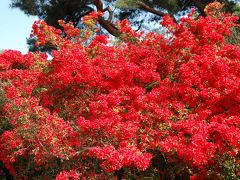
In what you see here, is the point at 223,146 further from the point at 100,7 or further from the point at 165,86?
the point at 100,7

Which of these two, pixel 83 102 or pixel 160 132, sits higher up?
pixel 83 102

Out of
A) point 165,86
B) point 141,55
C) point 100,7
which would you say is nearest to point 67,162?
point 165,86

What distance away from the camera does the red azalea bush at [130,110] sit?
5.44 metres

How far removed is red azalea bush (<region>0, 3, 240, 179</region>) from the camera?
544cm

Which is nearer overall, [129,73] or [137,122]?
[137,122]

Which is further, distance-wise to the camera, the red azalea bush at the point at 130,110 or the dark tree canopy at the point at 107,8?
the dark tree canopy at the point at 107,8

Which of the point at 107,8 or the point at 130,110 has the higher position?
the point at 107,8

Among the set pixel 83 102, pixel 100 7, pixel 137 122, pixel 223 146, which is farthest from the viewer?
pixel 100 7

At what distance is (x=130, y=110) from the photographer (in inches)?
241

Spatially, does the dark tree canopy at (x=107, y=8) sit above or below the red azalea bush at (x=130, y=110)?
above

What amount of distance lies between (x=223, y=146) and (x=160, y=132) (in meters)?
0.79

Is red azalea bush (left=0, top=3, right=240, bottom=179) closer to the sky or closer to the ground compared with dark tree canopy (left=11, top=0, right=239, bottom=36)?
closer to the ground

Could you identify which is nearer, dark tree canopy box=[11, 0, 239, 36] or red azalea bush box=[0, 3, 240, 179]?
red azalea bush box=[0, 3, 240, 179]

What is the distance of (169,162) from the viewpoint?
6.00 meters
